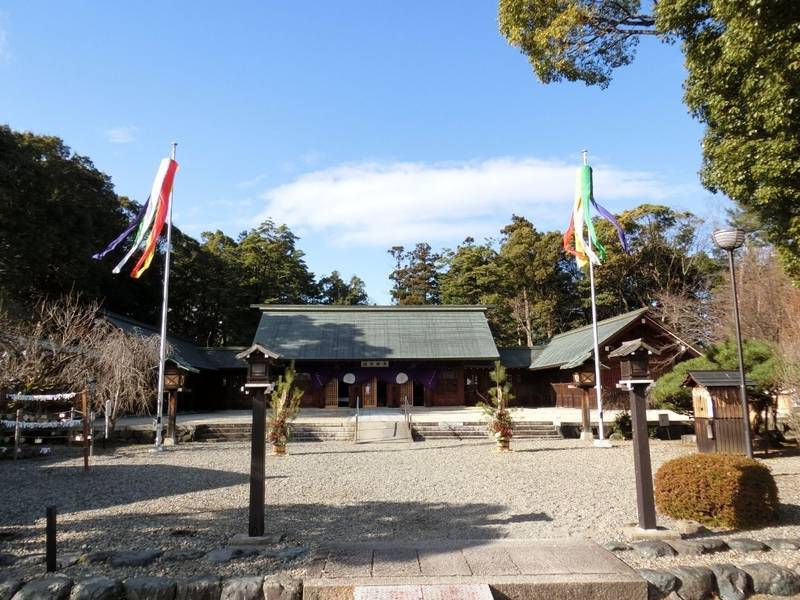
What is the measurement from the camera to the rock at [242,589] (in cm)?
416

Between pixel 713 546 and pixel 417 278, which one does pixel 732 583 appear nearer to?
pixel 713 546


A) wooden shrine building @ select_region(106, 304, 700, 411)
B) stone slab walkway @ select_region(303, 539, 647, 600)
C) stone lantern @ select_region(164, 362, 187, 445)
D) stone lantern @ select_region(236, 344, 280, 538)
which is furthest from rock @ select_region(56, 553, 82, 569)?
wooden shrine building @ select_region(106, 304, 700, 411)

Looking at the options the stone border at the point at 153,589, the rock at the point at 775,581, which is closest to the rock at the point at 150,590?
the stone border at the point at 153,589

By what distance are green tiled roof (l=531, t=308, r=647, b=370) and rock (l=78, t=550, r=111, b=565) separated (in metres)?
18.8

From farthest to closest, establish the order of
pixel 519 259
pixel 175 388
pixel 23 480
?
pixel 519 259, pixel 175 388, pixel 23 480

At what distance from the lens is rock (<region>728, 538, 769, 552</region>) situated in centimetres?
514

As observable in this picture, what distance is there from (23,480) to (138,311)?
85.0ft

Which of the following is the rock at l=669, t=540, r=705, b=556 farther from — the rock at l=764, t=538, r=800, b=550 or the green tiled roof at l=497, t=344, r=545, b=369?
the green tiled roof at l=497, t=344, r=545, b=369

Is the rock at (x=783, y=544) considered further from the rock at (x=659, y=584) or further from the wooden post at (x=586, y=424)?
the wooden post at (x=586, y=424)

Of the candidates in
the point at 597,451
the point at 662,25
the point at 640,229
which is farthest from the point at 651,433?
the point at 640,229

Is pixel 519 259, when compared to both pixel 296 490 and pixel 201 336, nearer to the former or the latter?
pixel 201 336

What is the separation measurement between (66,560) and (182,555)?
3.28 ft

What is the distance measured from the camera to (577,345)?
2481 cm

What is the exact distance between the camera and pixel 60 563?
4.84m
